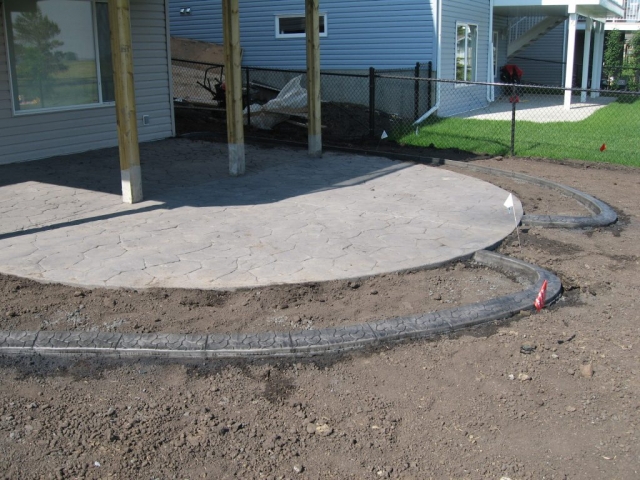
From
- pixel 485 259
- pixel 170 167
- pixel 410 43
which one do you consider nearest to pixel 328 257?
pixel 485 259

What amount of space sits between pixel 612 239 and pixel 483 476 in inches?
193

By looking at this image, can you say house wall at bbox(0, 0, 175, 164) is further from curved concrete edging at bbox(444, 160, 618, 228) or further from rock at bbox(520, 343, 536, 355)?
rock at bbox(520, 343, 536, 355)

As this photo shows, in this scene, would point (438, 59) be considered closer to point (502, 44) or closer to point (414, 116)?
point (414, 116)

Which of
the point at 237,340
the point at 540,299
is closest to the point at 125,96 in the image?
the point at 237,340

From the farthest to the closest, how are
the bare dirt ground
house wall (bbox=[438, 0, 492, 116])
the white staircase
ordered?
the white staircase → house wall (bbox=[438, 0, 492, 116]) → the bare dirt ground

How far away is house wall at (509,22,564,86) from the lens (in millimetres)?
30156

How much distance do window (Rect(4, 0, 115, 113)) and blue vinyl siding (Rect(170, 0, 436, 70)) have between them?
893 centimetres

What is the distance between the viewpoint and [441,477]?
3486 mm

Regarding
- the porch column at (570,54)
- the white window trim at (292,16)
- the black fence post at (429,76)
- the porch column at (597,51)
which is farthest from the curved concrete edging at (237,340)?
the porch column at (597,51)

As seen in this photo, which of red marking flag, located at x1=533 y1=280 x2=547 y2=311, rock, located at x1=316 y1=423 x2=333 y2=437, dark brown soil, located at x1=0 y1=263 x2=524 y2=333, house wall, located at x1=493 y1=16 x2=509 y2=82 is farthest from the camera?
house wall, located at x1=493 y1=16 x2=509 y2=82

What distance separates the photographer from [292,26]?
20828 millimetres

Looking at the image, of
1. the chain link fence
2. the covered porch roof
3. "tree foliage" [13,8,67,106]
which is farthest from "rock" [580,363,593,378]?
the covered porch roof

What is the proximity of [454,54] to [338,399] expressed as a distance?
1698 centimetres

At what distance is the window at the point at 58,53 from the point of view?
11.2 m
